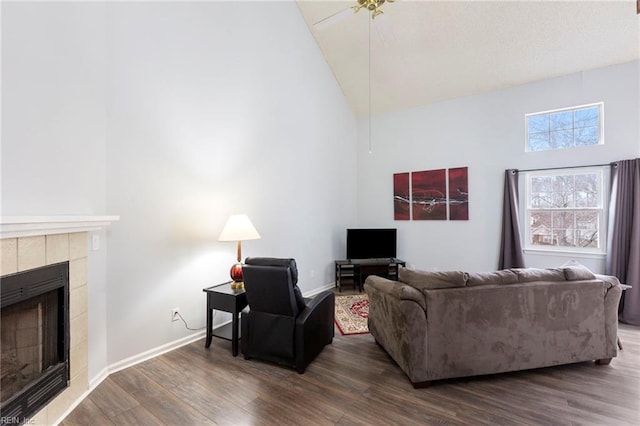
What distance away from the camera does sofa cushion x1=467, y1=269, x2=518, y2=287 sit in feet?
7.25

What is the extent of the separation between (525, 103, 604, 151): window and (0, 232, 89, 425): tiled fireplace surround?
5829 millimetres

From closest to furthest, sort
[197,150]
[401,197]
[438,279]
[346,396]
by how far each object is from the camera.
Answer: [346,396]
[438,279]
[197,150]
[401,197]

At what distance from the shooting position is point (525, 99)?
4.52 metres

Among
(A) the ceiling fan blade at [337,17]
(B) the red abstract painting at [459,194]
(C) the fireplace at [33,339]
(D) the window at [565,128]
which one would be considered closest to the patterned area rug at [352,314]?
(B) the red abstract painting at [459,194]

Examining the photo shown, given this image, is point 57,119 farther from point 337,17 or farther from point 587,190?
point 587,190

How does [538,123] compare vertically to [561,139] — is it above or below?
above

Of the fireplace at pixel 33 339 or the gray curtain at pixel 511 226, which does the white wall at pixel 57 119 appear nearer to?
the fireplace at pixel 33 339

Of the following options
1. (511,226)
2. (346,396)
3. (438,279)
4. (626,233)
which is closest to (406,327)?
(438,279)

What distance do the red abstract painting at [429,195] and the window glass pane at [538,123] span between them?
4.66ft

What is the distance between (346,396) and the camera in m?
2.07

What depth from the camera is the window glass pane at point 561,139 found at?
4184 mm

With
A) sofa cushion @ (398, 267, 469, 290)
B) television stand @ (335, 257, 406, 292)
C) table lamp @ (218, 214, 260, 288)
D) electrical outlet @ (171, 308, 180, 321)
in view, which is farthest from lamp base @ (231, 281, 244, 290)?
television stand @ (335, 257, 406, 292)

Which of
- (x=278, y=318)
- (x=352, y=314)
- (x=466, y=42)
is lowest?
(x=352, y=314)

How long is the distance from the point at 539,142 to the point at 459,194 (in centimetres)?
137
